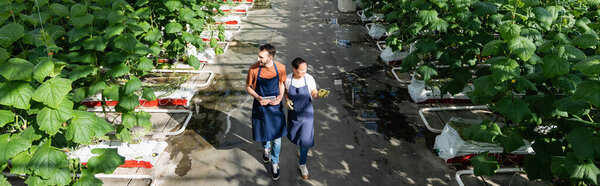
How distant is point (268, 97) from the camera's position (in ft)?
14.0

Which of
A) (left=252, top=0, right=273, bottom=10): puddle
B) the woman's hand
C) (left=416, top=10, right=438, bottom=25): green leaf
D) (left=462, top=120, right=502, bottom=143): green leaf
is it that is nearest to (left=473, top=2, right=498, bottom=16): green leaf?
(left=416, top=10, right=438, bottom=25): green leaf

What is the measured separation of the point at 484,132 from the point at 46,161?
4060 millimetres

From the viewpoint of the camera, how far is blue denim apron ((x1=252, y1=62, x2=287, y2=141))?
4297 mm

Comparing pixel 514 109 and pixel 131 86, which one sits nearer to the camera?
pixel 514 109

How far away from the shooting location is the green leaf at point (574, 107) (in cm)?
304

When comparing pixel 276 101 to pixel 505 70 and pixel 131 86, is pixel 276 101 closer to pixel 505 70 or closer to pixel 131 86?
pixel 131 86

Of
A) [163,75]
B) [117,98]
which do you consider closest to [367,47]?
[163,75]

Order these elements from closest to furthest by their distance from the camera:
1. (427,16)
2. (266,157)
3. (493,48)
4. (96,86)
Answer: (493,48) < (96,86) < (266,157) < (427,16)

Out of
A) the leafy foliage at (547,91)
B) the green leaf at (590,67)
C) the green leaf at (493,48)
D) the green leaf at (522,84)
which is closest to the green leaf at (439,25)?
the leafy foliage at (547,91)

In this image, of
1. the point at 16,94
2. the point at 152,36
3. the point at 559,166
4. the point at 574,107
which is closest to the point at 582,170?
the point at 559,166

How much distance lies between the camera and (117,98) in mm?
4363

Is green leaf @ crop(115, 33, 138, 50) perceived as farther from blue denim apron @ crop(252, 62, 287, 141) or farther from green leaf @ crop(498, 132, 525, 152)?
green leaf @ crop(498, 132, 525, 152)

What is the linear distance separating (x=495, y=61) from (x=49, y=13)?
4.99m

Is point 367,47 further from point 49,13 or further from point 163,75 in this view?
point 49,13
